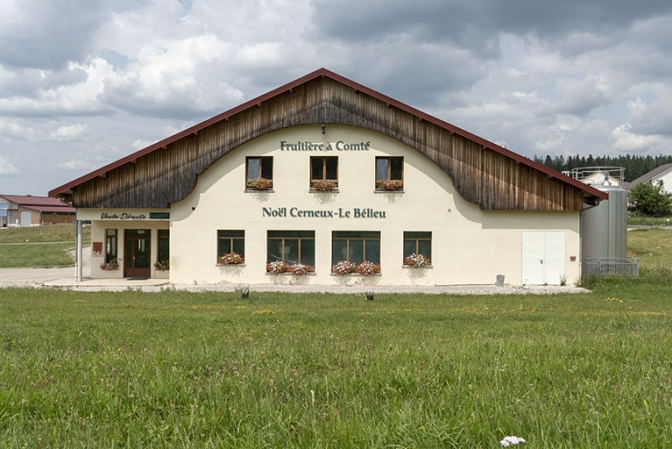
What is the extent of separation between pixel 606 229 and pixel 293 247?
51.0 feet

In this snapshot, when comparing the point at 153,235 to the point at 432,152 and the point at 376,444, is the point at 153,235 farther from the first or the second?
the point at 376,444

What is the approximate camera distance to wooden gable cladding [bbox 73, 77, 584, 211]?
2411 cm

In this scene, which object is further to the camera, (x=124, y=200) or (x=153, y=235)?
(x=153, y=235)

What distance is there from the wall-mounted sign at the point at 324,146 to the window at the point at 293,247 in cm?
388

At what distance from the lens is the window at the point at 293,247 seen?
25062mm

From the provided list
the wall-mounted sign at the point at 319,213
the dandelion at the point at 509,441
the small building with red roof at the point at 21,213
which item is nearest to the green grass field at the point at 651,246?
the wall-mounted sign at the point at 319,213

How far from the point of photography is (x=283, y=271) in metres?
24.8

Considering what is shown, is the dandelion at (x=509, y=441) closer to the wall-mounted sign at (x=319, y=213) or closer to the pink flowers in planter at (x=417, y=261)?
the pink flowers in planter at (x=417, y=261)

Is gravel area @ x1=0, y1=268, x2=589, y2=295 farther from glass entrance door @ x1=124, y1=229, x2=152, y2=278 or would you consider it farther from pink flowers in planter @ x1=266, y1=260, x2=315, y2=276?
glass entrance door @ x1=124, y1=229, x2=152, y2=278

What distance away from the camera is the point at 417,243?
24.9 m

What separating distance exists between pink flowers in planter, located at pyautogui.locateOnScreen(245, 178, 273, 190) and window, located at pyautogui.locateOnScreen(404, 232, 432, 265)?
6.68 meters

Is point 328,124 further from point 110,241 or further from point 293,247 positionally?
point 110,241

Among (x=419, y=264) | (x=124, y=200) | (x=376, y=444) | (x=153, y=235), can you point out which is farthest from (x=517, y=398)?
(x=153, y=235)

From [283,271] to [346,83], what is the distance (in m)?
8.93
